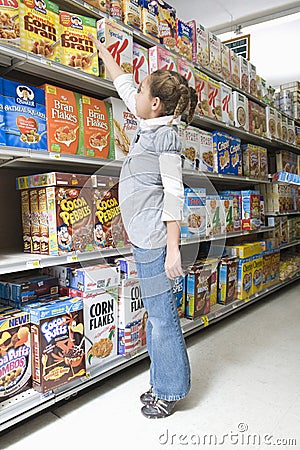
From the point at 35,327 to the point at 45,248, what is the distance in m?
0.39

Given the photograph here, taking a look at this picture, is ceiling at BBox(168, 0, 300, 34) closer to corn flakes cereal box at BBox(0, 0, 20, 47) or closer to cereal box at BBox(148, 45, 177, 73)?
cereal box at BBox(148, 45, 177, 73)

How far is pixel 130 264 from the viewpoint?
221cm

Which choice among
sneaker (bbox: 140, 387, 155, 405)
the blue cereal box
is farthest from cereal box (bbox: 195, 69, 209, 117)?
sneaker (bbox: 140, 387, 155, 405)

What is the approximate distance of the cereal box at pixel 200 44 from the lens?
113 inches

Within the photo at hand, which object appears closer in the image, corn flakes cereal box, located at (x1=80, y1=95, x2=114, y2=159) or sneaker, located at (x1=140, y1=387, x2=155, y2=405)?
sneaker, located at (x1=140, y1=387, x2=155, y2=405)

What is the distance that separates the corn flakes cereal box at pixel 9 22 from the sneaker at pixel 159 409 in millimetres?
1720

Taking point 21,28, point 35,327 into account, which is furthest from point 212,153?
point 35,327

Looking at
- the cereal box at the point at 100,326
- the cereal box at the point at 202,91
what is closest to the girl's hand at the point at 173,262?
the cereal box at the point at 100,326

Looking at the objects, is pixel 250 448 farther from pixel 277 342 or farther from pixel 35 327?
pixel 277 342

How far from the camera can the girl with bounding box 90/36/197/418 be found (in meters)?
1.72

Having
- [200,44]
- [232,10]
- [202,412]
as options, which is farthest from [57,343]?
[232,10]

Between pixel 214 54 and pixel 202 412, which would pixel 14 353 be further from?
pixel 214 54

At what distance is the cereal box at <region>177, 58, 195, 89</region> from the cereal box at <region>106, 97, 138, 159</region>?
0.63m

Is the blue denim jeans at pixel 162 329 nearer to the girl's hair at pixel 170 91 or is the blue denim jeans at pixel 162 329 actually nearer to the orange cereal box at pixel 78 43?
the girl's hair at pixel 170 91
